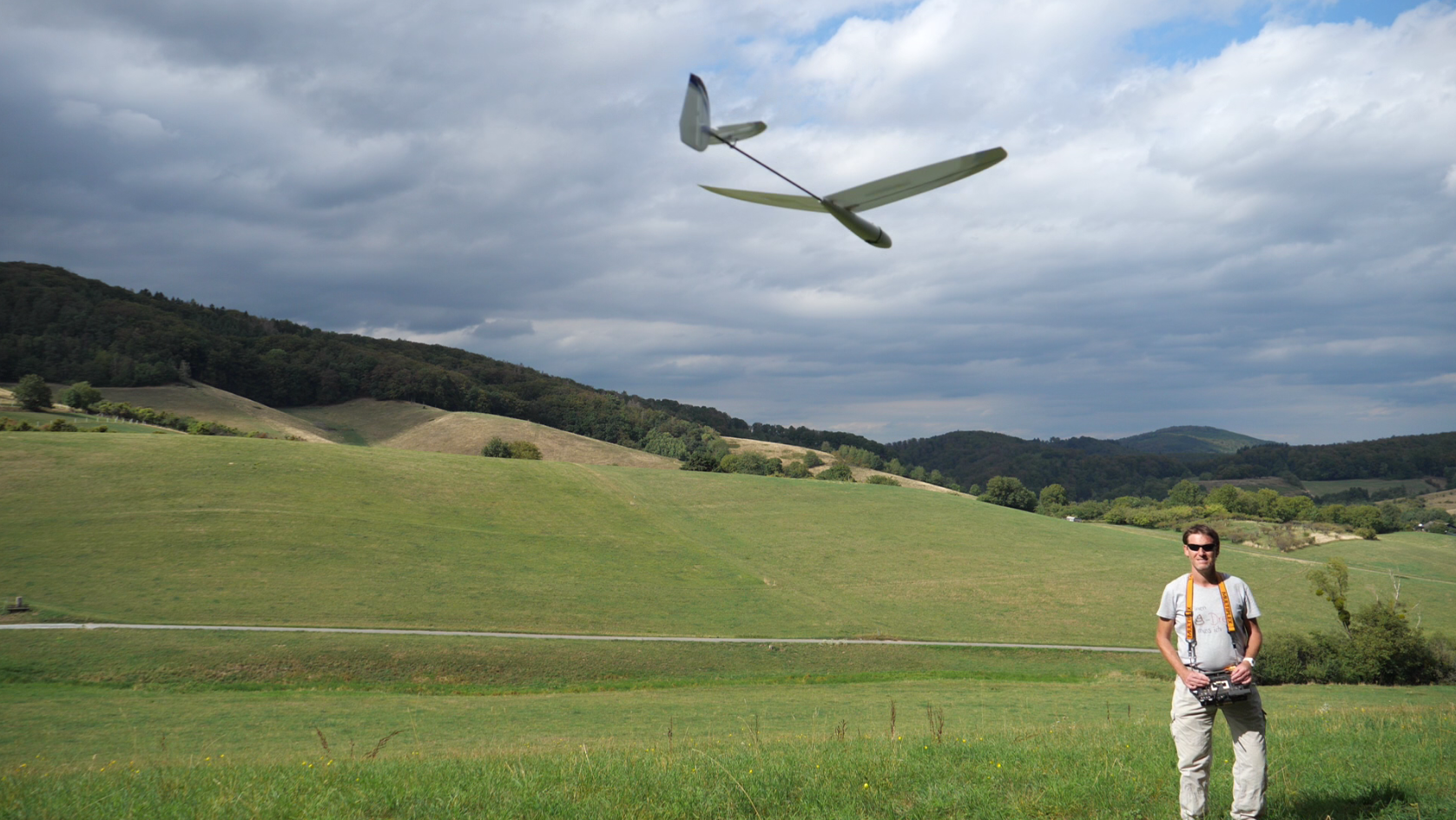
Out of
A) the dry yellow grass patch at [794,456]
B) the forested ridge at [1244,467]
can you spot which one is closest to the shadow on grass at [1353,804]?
the dry yellow grass patch at [794,456]

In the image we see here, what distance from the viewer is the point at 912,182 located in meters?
1.78

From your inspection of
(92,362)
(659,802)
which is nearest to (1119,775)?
(659,802)

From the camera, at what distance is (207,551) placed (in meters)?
37.9

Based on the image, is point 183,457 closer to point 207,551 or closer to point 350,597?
point 207,551

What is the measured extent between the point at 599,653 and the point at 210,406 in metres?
75.9

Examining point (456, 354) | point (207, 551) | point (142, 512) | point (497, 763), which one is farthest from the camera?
point (456, 354)

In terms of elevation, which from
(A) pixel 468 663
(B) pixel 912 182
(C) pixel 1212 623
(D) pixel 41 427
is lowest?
(A) pixel 468 663

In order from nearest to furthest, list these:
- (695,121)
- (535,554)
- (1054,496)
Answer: (695,121)
(535,554)
(1054,496)

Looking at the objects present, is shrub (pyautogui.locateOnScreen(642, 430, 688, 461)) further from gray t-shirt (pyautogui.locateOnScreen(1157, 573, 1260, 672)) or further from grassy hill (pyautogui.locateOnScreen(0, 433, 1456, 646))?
gray t-shirt (pyautogui.locateOnScreen(1157, 573, 1260, 672))

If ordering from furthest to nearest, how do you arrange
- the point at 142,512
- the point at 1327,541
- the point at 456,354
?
the point at 456,354, the point at 1327,541, the point at 142,512

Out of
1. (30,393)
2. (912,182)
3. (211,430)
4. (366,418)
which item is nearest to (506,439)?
(211,430)

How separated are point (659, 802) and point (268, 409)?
106770 mm

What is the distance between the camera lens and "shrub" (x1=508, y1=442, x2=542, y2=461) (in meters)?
81.0

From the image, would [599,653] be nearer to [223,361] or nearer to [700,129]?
[700,129]
